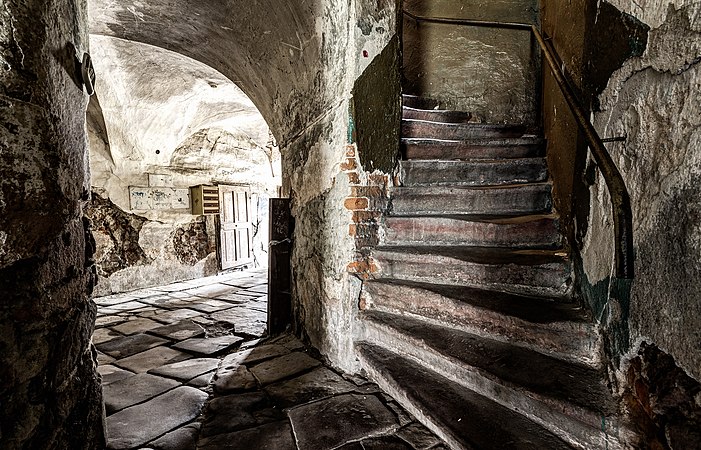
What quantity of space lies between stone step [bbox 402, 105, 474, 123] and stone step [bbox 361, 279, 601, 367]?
5.90ft

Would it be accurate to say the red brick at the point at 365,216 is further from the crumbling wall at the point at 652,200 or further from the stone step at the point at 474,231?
the crumbling wall at the point at 652,200

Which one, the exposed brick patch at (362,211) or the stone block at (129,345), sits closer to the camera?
the exposed brick patch at (362,211)

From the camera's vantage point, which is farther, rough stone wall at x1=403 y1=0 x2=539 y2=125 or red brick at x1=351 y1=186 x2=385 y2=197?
rough stone wall at x1=403 y1=0 x2=539 y2=125

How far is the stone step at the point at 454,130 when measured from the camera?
302 cm

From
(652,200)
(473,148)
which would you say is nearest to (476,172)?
(473,148)

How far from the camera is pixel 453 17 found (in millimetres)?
4363

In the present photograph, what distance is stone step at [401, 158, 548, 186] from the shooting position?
2.66m

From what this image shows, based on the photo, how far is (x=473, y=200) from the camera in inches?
98.6

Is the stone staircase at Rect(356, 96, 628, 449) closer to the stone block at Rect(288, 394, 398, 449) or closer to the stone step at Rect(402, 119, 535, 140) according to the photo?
the stone step at Rect(402, 119, 535, 140)

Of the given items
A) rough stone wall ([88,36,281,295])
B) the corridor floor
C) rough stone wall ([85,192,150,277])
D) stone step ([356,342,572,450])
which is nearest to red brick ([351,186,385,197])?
stone step ([356,342,572,450])

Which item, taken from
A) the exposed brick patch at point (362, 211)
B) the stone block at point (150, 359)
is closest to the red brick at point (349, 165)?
the exposed brick patch at point (362, 211)

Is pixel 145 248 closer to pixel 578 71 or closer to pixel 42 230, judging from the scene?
pixel 42 230

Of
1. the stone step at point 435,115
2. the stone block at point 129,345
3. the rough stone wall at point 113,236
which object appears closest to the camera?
the stone block at point 129,345

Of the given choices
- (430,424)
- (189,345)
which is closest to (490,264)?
(430,424)
